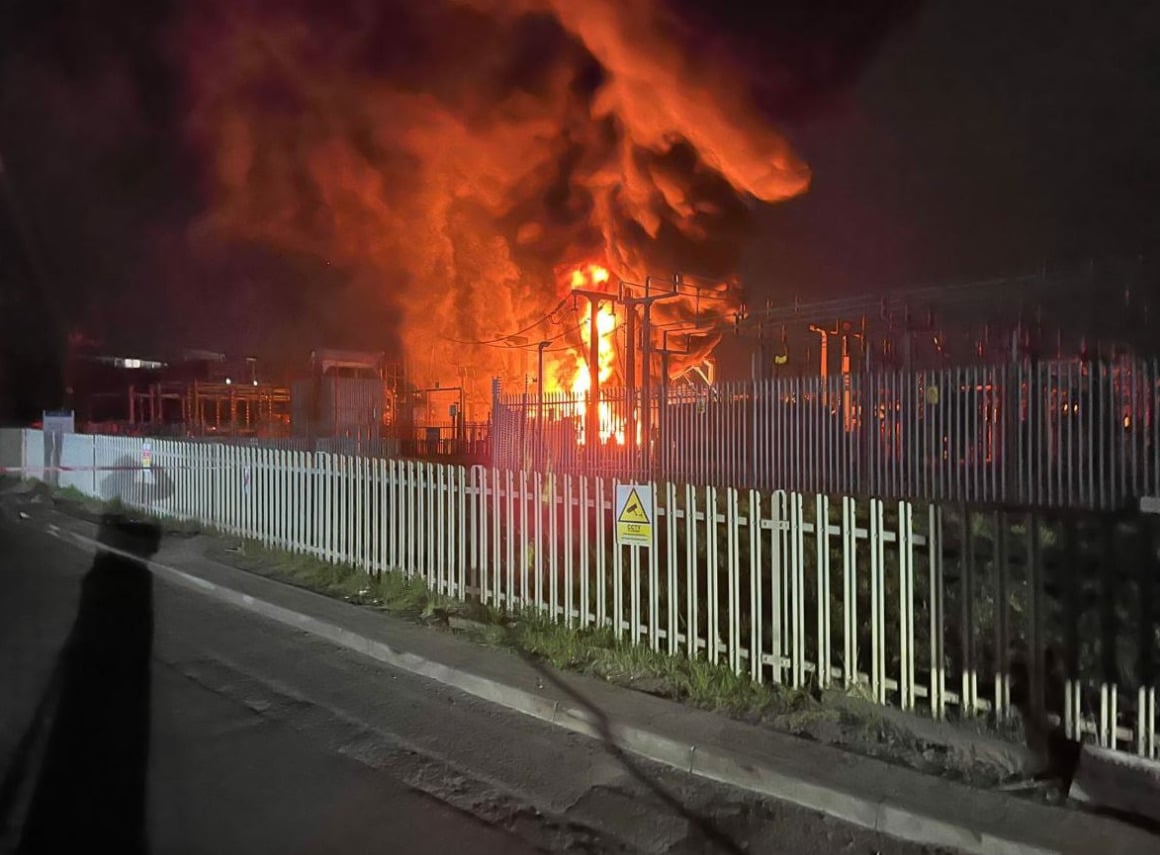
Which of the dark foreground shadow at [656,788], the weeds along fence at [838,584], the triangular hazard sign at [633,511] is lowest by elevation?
the dark foreground shadow at [656,788]

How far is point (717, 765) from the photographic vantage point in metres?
4.54

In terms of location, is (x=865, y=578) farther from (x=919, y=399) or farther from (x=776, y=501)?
(x=919, y=399)

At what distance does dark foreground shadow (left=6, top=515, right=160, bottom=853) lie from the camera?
12.8 ft

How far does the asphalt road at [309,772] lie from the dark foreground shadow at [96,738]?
0.01 m

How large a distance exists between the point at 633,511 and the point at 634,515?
3 centimetres

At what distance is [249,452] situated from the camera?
1216 cm

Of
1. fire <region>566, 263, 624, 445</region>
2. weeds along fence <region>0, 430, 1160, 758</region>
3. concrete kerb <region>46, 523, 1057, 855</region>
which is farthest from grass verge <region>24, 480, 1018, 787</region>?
fire <region>566, 263, 624, 445</region>

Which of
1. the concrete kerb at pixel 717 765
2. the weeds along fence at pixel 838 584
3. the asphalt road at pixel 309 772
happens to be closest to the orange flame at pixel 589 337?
the weeds along fence at pixel 838 584

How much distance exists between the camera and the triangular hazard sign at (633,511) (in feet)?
21.5

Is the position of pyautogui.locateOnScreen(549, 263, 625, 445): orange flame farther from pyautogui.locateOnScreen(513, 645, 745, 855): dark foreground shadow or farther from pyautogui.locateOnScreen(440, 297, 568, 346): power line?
pyautogui.locateOnScreen(513, 645, 745, 855): dark foreground shadow

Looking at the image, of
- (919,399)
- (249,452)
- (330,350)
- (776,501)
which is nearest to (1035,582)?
(776,501)

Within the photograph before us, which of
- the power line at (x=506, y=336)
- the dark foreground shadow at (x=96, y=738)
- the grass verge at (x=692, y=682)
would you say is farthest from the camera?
the power line at (x=506, y=336)

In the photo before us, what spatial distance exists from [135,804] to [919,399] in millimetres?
10749

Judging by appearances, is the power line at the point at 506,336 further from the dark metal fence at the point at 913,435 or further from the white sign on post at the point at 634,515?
the white sign on post at the point at 634,515
